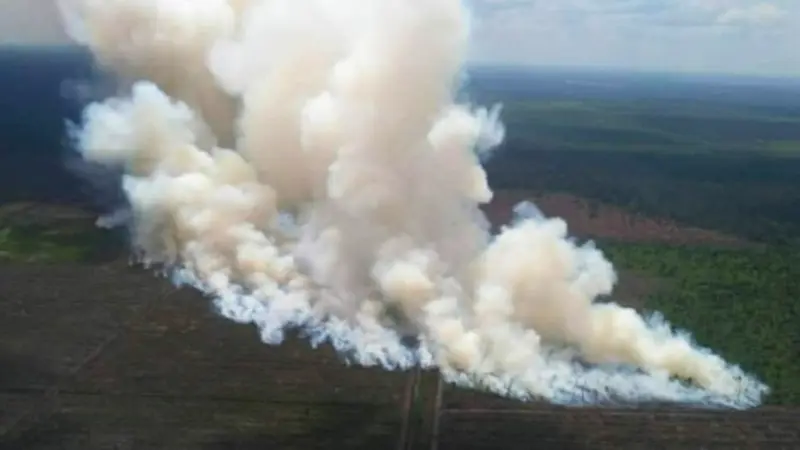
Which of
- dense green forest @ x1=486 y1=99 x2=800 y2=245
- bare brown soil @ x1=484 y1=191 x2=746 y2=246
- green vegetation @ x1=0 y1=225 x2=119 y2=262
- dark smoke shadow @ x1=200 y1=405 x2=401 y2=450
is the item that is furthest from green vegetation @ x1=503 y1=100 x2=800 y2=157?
dark smoke shadow @ x1=200 y1=405 x2=401 y2=450

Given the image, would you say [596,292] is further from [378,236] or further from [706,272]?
[706,272]

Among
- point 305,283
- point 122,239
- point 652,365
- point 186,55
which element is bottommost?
point 652,365

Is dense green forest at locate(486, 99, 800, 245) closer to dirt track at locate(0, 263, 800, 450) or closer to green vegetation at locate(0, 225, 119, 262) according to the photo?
dirt track at locate(0, 263, 800, 450)

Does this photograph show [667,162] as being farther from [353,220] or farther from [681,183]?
[353,220]

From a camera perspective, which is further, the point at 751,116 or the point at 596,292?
the point at 751,116

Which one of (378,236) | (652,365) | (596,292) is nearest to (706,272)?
(596,292)
